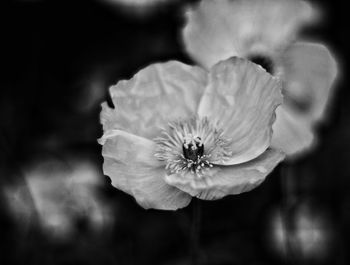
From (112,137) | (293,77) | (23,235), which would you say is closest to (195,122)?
(112,137)

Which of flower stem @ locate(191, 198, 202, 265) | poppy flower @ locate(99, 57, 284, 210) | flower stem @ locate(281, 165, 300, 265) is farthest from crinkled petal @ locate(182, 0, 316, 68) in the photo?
flower stem @ locate(191, 198, 202, 265)

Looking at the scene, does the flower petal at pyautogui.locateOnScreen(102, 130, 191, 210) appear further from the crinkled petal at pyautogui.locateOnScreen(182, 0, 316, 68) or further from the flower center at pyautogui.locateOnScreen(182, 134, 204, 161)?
the crinkled petal at pyautogui.locateOnScreen(182, 0, 316, 68)

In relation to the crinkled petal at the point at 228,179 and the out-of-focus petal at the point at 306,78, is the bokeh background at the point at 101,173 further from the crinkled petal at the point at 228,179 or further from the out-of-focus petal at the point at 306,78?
the crinkled petal at the point at 228,179

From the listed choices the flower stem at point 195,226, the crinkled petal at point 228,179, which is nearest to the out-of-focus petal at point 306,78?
the crinkled petal at point 228,179

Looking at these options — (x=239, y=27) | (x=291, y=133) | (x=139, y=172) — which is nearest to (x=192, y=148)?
(x=139, y=172)

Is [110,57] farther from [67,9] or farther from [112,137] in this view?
[112,137]

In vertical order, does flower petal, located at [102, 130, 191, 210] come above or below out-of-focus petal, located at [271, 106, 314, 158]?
below

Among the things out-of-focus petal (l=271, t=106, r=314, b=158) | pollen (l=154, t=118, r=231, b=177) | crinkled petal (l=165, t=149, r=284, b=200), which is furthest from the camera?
out-of-focus petal (l=271, t=106, r=314, b=158)
